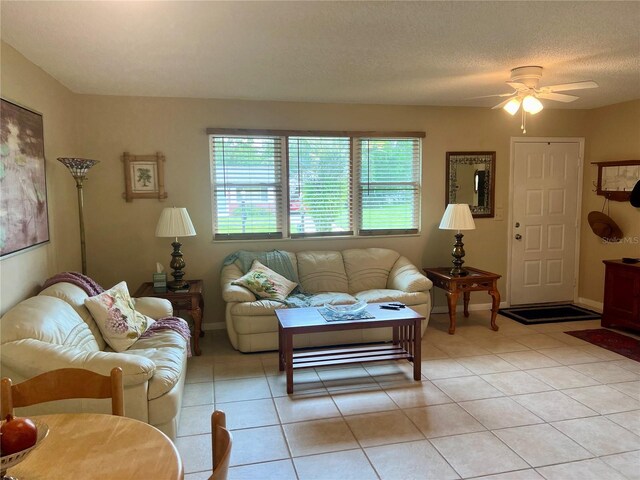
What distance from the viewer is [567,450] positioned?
254 cm

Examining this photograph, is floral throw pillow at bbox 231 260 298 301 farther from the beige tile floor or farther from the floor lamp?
the floor lamp

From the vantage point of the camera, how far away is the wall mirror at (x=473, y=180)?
5234mm

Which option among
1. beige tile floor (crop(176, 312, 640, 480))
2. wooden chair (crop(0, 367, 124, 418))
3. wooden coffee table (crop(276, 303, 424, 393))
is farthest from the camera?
wooden coffee table (crop(276, 303, 424, 393))

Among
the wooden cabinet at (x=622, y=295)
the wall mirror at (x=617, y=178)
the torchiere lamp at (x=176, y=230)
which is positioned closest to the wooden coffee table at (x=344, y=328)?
the torchiere lamp at (x=176, y=230)

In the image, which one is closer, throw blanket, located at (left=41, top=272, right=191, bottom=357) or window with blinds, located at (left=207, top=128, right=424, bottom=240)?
throw blanket, located at (left=41, top=272, right=191, bottom=357)

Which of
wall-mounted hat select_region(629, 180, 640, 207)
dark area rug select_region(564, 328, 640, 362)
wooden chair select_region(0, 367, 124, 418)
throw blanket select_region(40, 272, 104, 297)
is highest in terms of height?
wall-mounted hat select_region(629, 180, 640, 207)

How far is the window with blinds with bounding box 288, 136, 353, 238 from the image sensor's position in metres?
4.89

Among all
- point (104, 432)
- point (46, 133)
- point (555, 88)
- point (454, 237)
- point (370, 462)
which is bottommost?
point (370, 462)

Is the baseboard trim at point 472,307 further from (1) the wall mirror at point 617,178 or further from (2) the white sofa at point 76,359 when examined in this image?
(2) the white sofa at point 76,359

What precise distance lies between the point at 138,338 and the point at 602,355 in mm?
3836

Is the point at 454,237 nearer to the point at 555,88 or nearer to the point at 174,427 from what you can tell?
the point at 555,88

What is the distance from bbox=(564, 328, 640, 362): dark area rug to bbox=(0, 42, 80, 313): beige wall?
15.7 feet

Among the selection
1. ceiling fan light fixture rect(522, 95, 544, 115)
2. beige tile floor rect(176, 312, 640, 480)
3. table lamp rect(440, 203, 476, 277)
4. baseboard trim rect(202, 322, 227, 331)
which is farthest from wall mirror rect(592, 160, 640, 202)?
baseboard trim rect(202, 322, 227, 331)

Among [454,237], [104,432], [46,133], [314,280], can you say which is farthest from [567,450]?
[46,133]
